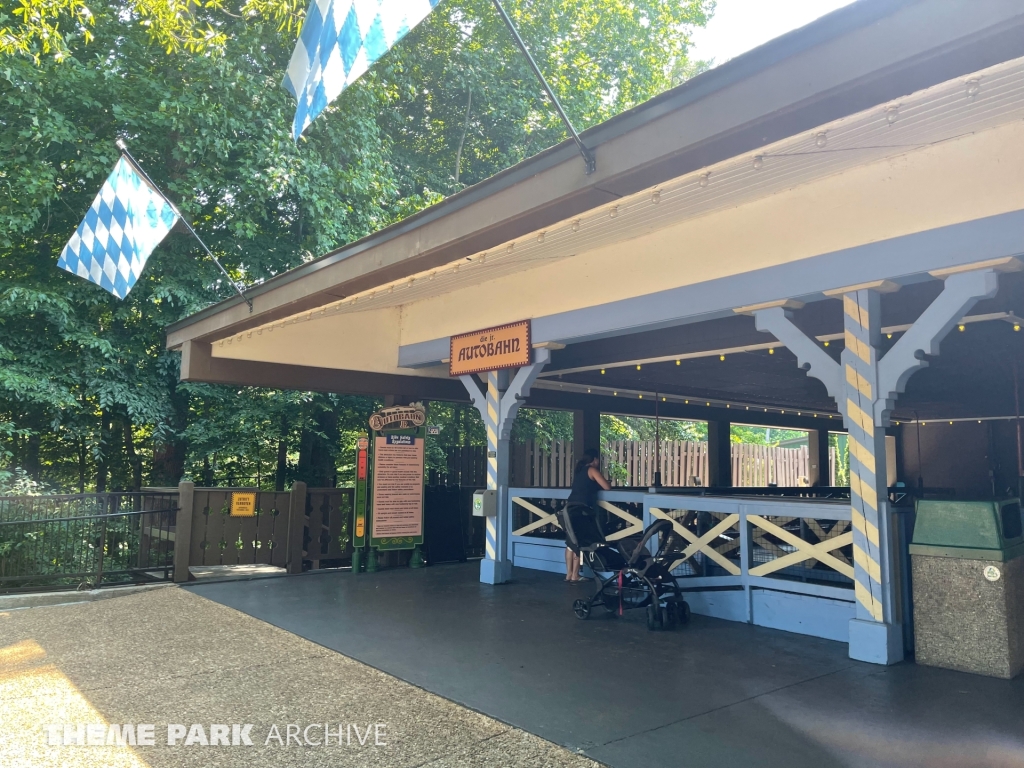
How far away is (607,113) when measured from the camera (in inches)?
770

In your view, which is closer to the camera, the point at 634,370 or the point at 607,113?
the point at 634,370

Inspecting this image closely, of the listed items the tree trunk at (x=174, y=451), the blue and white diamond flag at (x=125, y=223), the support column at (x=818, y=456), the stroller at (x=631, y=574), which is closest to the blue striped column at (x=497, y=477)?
the stroller at (x=631, y=574)

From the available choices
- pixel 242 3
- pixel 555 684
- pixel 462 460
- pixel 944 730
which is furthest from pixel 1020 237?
pixel 242 3

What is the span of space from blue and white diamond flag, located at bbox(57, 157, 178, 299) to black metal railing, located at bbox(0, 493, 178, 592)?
2.87 m

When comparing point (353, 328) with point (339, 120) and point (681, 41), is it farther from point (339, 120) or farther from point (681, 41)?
point (681, 41)

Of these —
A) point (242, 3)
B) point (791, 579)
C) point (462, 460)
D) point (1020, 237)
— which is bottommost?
point (791, 579)

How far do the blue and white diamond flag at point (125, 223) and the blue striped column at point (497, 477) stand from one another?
148 inches

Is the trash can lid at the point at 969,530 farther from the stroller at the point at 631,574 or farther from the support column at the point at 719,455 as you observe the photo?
the support column at the point at 719,455

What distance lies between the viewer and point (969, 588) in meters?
4.70

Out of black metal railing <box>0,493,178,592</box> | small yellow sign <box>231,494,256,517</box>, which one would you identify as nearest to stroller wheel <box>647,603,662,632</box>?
small yellow sign <box>231,494,256,517</box>

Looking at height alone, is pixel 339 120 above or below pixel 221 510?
above

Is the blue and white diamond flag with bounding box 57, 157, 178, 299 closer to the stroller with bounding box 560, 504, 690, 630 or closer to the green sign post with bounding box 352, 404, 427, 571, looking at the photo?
the green sign post with bounding box 352, 404, 427, 571

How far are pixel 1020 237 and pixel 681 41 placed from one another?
68.0 feet

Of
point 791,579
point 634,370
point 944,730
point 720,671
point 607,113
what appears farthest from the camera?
point 607,113
